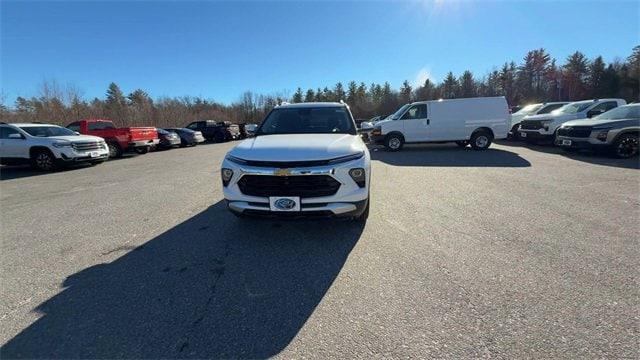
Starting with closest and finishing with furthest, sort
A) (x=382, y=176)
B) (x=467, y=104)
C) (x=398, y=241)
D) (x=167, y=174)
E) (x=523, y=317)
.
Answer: (x=523, y=317), (x=398, y=241), (x=382, y=176), (x=167, y=174), (x=467, y=104)

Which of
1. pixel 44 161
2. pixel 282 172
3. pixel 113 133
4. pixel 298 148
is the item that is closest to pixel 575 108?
pixel 298 148

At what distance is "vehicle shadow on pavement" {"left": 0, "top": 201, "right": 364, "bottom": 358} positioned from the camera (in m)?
2.37

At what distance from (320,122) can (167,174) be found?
6681 millimetres

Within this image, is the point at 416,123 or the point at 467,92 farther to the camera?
the point at 467,92

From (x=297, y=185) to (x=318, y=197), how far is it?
283 millimetres

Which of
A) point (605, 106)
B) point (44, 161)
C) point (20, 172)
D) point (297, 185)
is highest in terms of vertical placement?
point (605, 106)

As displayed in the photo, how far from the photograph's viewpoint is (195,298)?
2.97 meters

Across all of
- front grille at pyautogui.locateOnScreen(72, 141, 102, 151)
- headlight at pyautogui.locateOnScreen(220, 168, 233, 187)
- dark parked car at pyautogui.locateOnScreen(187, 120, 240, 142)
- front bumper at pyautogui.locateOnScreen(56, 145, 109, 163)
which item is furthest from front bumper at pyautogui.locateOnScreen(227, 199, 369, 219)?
dark parked car at pyautogui.locateOnScreen(187, 120, 240, 142)

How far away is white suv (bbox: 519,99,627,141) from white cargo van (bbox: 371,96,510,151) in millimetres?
1857

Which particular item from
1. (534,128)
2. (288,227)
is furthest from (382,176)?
(534,128)

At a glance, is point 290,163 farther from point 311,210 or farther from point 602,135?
point 602,135

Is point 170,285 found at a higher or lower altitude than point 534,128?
lower

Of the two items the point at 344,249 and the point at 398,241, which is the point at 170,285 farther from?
the point at 398,241

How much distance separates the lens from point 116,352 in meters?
2.32
